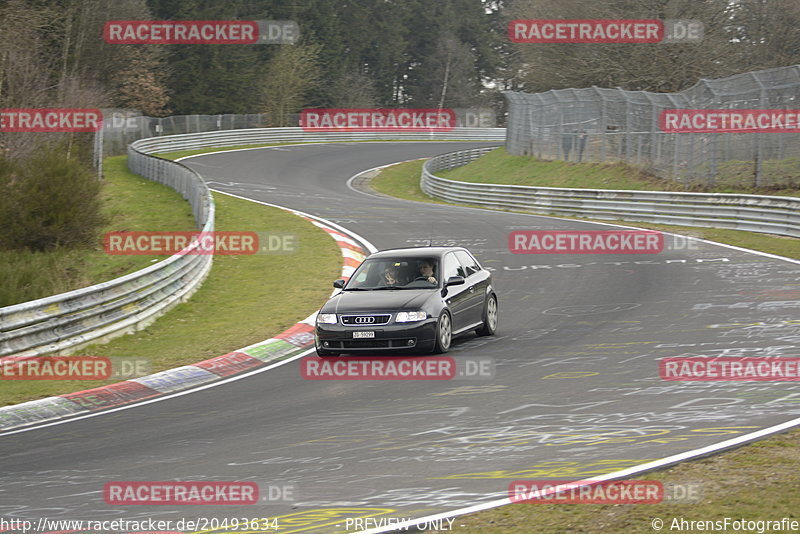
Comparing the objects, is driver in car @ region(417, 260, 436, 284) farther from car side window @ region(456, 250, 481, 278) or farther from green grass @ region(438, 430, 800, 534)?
green grass @ region(438, 430, 800, 534)

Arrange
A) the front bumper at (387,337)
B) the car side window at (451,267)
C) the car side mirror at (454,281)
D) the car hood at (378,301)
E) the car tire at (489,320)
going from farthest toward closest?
the car tire at (489,320), the car side window at (451,267), the car side mirror at (454,281), the car hood at (378,301), the front bumper at (387,337)

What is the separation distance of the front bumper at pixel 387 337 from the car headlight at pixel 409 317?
0.04m

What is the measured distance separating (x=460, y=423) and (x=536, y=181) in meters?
31.5

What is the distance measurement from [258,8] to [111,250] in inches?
2792

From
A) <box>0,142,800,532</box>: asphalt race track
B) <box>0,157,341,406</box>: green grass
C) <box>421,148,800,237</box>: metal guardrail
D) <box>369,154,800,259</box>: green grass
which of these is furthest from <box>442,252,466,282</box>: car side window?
<box>421,148,800,237</box>: metal guardrail

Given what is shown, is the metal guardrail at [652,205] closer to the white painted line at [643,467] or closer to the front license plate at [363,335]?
the front license plate at [363,335]

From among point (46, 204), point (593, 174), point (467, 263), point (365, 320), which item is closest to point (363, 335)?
point (365, 320)

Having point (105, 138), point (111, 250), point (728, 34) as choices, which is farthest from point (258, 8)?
point (111, 250)

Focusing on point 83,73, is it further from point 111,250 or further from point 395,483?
point 395,483

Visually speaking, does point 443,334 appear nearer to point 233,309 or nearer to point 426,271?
point 426,271

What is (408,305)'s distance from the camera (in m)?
13.1

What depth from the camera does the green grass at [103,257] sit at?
708 inches

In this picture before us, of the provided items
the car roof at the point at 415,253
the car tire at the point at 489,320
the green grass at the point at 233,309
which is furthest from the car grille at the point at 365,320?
the green grass at the point at 233,309

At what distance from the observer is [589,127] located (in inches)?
1519
